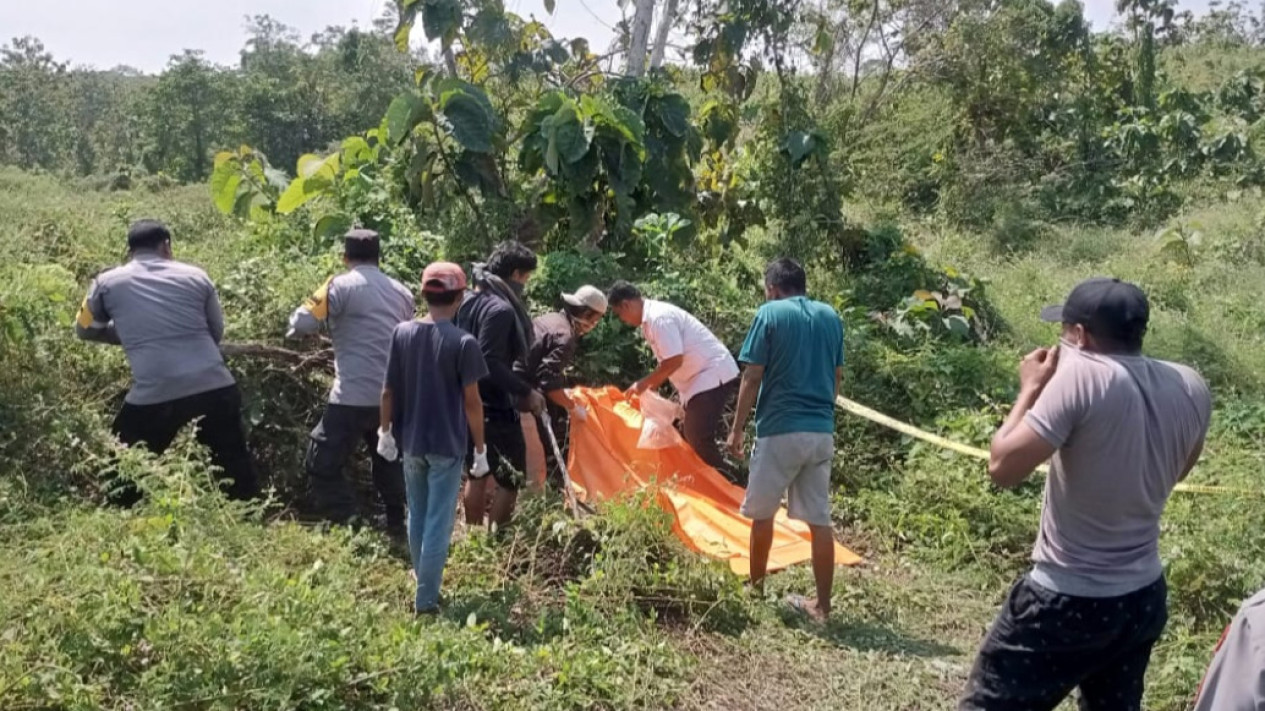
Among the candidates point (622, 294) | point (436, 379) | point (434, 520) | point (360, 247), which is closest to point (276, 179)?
point (360, 247)

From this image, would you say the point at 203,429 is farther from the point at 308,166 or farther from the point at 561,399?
the point at 308,166

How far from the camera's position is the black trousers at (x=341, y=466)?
4875 millimetres

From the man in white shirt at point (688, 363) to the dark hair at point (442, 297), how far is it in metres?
1.47

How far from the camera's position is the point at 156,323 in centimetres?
460

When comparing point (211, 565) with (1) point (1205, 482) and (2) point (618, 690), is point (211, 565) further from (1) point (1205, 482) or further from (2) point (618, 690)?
(1) point (1205, 482)

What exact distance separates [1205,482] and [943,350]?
6.90ft

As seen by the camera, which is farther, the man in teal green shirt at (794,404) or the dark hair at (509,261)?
the dark hair at (509,261)

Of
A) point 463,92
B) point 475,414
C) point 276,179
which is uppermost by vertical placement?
point 463,92

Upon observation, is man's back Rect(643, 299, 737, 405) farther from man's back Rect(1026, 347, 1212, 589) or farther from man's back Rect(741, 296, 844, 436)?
man's back Rect(1026, 347, 1212, 589)

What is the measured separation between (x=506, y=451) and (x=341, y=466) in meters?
0.80

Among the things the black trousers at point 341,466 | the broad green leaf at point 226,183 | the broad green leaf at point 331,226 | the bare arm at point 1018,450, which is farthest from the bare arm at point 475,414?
the broad green leaf at point 226,183

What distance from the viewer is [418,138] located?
784 cm

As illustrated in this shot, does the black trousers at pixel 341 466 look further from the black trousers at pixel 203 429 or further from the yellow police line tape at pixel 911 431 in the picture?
the yellow police line tape at pixel 911 431

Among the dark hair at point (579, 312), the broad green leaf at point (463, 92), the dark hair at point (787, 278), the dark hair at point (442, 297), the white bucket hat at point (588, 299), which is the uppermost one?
the broad green leaf at point (463, 92)
